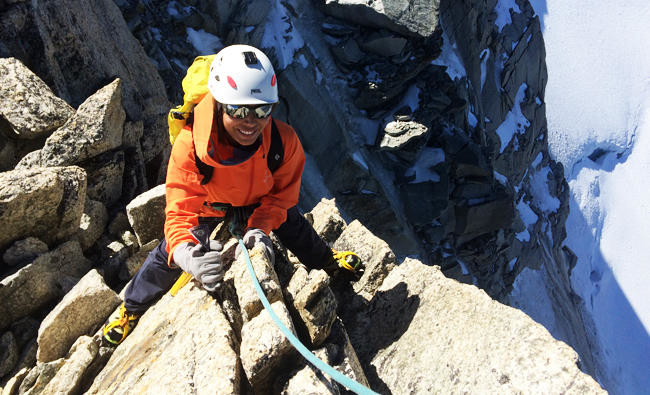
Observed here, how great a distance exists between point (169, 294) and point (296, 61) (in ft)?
63.7

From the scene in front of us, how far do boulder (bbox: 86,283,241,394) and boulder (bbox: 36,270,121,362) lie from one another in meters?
0.71

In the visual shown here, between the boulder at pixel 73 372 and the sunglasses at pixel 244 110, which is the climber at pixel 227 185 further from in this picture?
the boulder at pixel 73 372

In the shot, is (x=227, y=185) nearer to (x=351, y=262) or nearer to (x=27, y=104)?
(x=351, y=262)

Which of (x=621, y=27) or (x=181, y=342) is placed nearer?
(x=181, y=342)

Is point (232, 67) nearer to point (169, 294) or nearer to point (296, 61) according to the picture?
point (169, 294)

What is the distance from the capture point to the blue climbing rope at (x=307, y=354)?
3266 mm

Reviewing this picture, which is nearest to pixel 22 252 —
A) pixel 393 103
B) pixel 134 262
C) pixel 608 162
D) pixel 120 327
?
pixel 134 262

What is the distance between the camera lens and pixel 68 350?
225 inches

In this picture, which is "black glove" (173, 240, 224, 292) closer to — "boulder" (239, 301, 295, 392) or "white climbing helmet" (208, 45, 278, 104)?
"boulder" (239, 301, 295, 392)

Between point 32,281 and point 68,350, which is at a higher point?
point 32,281

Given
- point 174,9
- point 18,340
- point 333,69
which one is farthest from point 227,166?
point 333,69

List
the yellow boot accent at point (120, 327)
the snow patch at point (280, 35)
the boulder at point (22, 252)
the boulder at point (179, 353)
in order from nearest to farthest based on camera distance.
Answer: the boulder at point (179, 353)
the yellow boot accent at point (120, 327)
the boulder at point (22, 252)
the snow patch at point (280, 35)

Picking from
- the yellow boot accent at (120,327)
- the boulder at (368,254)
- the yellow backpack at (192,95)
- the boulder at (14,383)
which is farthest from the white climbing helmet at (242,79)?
the boulder at (14,383)

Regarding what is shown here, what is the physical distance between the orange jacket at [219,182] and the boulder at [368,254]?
5.48ft
